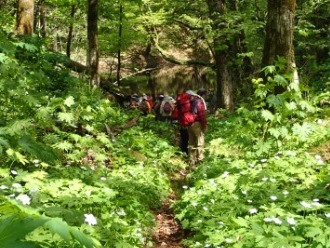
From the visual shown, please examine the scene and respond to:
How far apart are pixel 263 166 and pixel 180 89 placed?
27540 mm

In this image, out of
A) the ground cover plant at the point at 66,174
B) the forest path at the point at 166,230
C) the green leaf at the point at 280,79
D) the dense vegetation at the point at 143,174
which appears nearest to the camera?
the ground cover plant at the point at 66,174

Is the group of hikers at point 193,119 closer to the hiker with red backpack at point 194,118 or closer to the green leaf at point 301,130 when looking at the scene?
the hiker with red backpack at point 194,118

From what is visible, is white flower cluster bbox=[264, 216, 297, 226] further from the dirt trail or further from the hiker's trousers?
the hiker's trousers

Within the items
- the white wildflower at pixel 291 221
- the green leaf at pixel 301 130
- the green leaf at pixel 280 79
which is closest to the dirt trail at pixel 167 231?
the white wildflower at pixel 291 221

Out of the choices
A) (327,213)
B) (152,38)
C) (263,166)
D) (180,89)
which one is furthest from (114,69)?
(327,213)

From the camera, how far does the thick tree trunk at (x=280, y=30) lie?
7359 millimetres

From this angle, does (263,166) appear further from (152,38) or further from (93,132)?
(152,38)

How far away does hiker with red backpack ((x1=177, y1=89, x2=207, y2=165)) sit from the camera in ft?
33.4

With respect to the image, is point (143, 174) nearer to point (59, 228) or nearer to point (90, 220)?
point (90, 220)

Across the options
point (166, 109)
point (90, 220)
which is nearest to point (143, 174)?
point (90, 220)

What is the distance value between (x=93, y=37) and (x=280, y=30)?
8626 millimetres

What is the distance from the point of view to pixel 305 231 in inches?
145

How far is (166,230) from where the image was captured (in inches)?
234

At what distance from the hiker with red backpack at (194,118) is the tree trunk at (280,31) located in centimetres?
278
